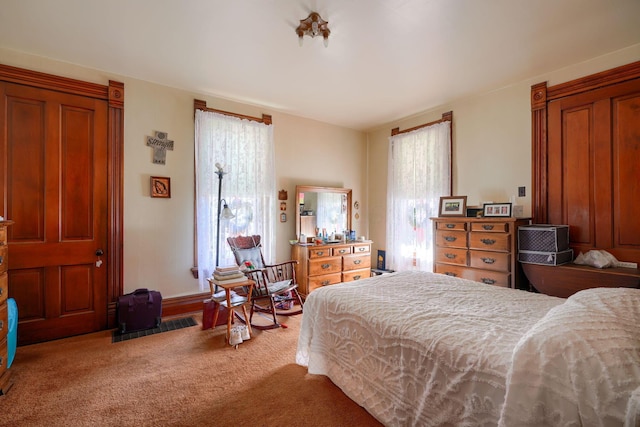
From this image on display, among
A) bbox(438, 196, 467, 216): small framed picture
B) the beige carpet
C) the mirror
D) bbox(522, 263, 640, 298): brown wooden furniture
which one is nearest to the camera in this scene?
the beige carpet

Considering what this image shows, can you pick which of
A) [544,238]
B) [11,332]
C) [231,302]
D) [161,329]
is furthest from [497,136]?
[11,332]

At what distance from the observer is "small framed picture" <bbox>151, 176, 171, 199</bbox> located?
11.3ft

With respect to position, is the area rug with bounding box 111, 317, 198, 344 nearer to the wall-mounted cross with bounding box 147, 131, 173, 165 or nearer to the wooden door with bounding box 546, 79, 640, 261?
the wall-mounted cross with bounding box 147, 131, 173, 165

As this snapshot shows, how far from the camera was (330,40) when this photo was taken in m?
2.59

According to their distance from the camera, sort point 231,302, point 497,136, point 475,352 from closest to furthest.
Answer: point 475,352 → point 231,302 → point 497,136

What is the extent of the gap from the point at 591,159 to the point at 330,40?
2883mm

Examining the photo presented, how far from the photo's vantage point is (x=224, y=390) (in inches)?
81.5

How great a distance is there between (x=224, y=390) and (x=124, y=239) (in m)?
2.18

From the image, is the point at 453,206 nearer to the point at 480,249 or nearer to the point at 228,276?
the point at 480,249

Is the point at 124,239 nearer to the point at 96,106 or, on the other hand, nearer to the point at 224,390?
the point at 96,106

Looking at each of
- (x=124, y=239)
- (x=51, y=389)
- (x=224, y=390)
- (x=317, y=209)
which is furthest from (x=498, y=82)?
(x=51, y=389)

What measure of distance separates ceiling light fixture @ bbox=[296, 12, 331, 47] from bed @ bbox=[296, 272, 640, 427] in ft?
6.85

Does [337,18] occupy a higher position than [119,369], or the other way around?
[337,18]

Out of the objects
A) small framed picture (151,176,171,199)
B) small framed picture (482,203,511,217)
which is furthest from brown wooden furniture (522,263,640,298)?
small framed picture (151,176,171,199)
